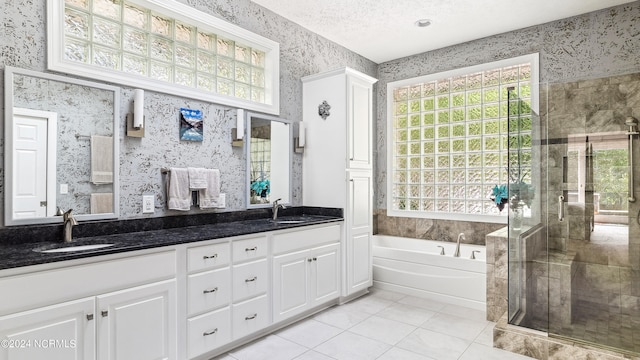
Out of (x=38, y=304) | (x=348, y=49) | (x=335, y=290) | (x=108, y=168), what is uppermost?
(x=348, y=49)

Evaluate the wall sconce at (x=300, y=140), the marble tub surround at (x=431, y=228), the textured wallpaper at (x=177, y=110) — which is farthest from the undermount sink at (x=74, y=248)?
the marble tub surround at (x=431, y=228)

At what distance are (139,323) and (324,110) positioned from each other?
2.43 meters

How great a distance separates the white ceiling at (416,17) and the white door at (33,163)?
2052 millimetres

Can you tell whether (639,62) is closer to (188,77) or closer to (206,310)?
(188,77)

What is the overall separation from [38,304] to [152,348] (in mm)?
628

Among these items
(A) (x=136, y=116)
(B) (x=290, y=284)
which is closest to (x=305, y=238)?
(B) (x=290, y=284)

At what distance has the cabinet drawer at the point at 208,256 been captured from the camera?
7.10ft

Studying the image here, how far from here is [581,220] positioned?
2424 mm

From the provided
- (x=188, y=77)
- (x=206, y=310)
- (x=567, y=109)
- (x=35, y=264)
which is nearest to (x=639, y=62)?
(x=567, y=109)

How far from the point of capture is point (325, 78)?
11.6ft

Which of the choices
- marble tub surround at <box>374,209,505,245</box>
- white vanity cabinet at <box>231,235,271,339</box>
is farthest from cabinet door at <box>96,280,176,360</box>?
marble tub surround at <box>374,209,505,245</box>

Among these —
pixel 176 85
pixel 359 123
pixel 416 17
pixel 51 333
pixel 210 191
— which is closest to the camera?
pixel 51 333

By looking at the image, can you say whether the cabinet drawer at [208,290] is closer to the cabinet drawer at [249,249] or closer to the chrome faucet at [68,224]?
the cabinet drawer at [249,249]

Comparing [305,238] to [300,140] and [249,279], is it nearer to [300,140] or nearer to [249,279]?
[249,279]
